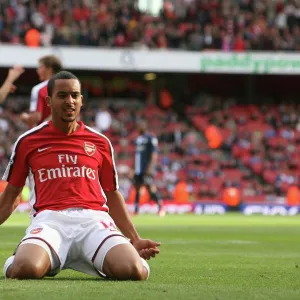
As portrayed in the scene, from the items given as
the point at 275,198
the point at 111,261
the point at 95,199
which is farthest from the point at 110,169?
the point at 275,198

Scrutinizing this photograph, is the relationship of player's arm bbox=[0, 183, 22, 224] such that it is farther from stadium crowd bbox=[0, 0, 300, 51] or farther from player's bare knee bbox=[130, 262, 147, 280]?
stadium crowd bbox=[0, 0, 300, 51]

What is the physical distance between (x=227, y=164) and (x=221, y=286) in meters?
27.2

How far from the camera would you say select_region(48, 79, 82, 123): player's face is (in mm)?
6602

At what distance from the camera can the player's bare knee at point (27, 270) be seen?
6.31 metres

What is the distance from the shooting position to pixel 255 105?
125ft

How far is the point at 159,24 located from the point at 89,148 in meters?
27.5

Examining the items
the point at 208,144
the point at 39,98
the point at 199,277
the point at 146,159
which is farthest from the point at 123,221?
the point at 208,144

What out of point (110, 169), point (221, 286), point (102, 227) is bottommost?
point (221, 286)

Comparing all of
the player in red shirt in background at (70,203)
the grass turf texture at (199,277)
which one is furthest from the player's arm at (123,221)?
the grass turf texture at (199,277)

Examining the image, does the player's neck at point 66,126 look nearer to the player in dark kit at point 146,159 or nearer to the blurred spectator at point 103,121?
the player in dark kit at point 146,159

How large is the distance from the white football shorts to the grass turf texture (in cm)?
15

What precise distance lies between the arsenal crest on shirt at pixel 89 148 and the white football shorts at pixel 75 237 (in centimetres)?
45

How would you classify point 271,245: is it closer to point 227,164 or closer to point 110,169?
point 110,169

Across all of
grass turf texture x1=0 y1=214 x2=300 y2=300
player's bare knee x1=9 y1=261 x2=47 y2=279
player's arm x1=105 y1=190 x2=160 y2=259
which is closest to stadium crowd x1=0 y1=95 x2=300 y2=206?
grass turf texture x1=0 y1=214 x2=300 y2=300
